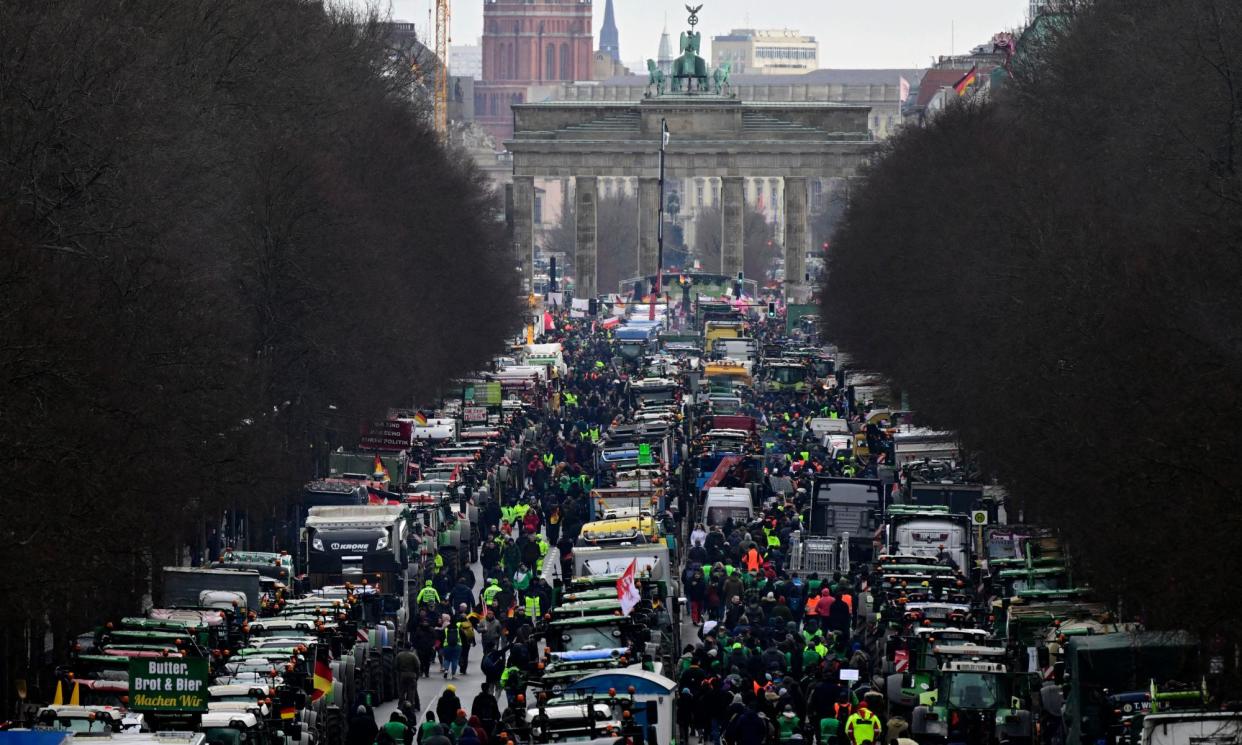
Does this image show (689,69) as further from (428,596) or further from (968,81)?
(428,596)

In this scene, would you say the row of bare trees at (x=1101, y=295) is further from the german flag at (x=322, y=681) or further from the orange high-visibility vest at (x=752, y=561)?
the german flag at (x=322, y=681)

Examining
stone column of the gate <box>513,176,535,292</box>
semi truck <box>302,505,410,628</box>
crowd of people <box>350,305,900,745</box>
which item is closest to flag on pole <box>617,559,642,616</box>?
crowd of people <box>350,305,900,745</box>

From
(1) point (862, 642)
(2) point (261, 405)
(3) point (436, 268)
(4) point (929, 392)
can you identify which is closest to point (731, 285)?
(3) point (436, 268)

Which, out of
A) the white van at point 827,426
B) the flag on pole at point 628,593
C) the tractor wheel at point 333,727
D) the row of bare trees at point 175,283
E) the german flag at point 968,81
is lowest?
the white van at point 827,426

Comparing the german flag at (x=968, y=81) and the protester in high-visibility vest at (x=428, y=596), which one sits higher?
the german flag at (x=968, y=81)

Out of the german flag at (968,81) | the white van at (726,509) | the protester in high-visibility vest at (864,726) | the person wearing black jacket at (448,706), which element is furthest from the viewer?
the german flag at (968,81)

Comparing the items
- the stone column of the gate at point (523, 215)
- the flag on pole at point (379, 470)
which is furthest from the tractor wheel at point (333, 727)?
the stone column of the gate at point (523, 215)
